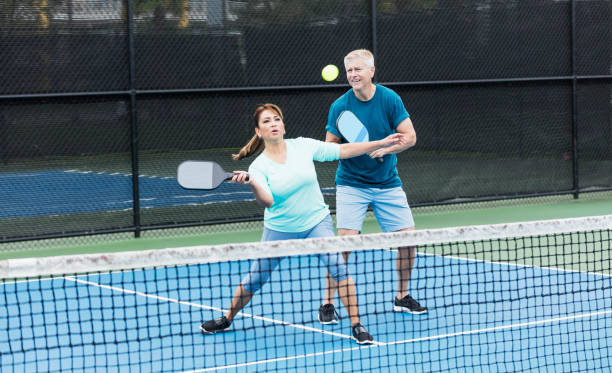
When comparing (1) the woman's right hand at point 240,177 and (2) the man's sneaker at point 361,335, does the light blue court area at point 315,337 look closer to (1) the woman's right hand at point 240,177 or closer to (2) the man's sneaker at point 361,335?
(2) the man's sneaker at point 361,335

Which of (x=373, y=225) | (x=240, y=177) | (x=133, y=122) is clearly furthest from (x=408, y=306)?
(x=373, y=225)

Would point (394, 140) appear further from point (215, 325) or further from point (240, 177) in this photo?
point (215, 325)

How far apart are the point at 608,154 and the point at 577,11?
1755mm

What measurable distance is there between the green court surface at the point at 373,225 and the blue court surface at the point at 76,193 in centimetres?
34

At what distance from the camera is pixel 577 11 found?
11023 millimetres

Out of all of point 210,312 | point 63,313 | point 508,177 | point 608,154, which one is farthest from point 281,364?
point 608,154

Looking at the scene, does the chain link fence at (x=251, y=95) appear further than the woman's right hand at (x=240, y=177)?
Yes

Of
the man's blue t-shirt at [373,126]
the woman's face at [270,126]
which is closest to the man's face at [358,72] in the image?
the man's blue t-shirt at [373,126]

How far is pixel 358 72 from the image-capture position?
5266 millimetres

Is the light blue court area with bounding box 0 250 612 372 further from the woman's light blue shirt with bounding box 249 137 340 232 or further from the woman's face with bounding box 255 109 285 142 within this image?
the woman's face with bounding box 255 109 285 142

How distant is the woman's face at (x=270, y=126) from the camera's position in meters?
4.77

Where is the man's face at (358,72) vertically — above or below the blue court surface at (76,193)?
above

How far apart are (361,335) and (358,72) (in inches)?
57.4

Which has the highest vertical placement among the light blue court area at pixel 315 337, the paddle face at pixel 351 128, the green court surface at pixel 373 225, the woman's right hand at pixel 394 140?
the paddle face at pixel 351 128
